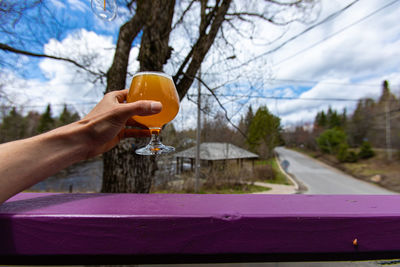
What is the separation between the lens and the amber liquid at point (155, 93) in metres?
0.79

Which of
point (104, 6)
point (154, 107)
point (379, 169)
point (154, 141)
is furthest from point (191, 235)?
point (379, 169)

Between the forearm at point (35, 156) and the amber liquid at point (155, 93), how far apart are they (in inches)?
11.4

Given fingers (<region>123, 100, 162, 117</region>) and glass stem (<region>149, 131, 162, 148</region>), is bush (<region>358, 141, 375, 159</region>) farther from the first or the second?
fingers (<region>123, 100, 162, 117</region>)

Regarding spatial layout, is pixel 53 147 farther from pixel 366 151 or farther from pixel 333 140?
pixel 333 140

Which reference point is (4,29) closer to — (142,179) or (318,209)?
(142,179)

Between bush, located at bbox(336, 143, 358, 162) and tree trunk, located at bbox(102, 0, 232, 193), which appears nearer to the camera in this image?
tree trunk, located at bbox(102, 0, 232, 193)

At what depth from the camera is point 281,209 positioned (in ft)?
1.74

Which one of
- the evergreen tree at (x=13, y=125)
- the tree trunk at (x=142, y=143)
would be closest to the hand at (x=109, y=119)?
the tree trunk at (x=142, y=143)

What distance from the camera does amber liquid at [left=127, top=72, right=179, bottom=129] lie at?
786 millimetres

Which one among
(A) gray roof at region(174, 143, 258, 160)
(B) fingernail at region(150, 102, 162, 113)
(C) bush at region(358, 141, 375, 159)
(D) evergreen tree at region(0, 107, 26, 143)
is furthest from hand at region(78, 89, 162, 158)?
(C) bush at region(358, 141, 375, 159)

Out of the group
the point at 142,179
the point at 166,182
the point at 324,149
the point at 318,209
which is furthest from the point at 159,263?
the point at 324,149

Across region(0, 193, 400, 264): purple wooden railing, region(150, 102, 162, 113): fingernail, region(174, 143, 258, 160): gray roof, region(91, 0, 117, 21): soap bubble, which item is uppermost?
region(91, 0, 117, 21): soap bubble

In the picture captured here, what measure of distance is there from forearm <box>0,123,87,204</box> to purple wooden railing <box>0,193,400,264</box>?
99 millimetres

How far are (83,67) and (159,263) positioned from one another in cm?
386
